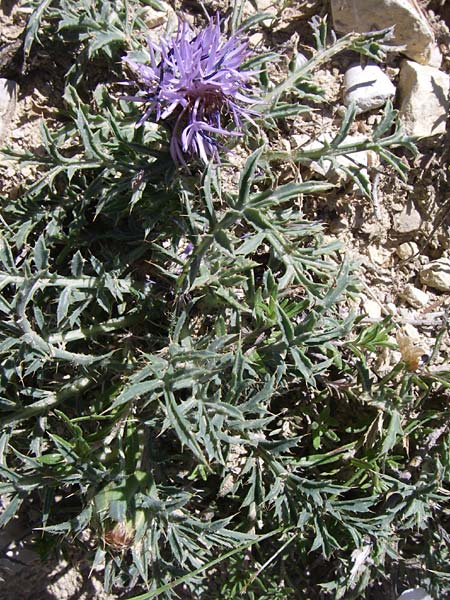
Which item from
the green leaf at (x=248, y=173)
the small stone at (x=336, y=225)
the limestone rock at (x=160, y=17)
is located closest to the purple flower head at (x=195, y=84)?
the green leaf at (x=248, y=173)

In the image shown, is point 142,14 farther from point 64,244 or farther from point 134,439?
point 134,439

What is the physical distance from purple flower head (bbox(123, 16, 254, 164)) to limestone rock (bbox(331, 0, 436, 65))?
3.66 feet

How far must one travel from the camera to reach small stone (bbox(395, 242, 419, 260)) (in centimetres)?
298

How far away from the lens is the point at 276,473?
2.44m

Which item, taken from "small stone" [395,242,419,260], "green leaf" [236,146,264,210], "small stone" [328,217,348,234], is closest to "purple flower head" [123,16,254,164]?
"green leaf" [236,146,264,210]

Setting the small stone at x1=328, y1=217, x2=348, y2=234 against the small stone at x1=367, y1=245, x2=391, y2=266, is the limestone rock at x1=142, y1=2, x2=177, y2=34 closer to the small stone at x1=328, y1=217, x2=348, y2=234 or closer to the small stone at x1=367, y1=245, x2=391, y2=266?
the small stone at x1=328, y1=217, x2=348, y2=234

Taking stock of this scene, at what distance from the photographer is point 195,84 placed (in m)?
2.02

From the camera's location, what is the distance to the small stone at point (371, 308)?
282 centimetres

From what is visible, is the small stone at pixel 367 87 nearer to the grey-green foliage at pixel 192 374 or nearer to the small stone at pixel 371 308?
the grey-green foliage at pixel 192 374

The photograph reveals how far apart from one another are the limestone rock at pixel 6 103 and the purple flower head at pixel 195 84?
964mm

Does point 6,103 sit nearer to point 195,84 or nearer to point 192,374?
point 195,84

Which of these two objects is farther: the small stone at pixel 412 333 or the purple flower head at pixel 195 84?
the small stone at pixel 412 333

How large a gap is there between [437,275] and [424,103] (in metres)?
0.80

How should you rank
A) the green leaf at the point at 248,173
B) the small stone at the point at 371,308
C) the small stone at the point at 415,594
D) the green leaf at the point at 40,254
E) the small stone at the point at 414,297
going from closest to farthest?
the green leaf at the point at 248,173, the green leaf at the point at 40,254, the small stone at the point at 415,594, the small stone at the point at 371,308, the small stone at the point at 414,297
